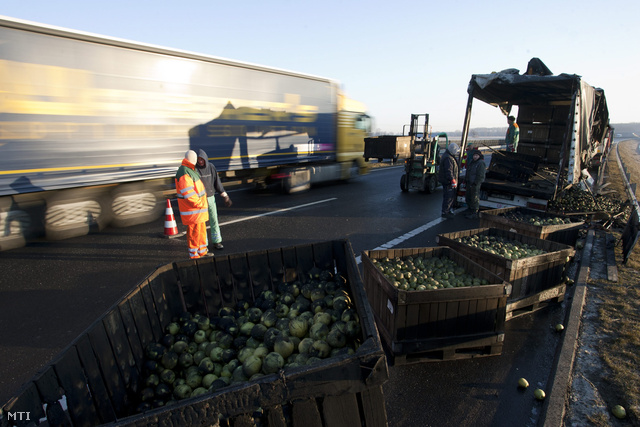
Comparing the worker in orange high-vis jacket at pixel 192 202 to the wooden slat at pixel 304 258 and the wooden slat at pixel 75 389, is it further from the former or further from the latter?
the wooden slat at pixel 75 389

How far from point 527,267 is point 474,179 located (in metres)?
5.55

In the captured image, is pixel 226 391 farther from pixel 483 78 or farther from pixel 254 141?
pixel 254 141

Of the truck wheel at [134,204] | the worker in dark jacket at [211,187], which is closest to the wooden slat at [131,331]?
the worker in dark jacket at [211,187]

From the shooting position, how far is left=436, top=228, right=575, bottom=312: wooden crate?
468cm

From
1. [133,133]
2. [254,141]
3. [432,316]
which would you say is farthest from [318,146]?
[432,316]

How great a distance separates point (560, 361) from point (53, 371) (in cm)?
453

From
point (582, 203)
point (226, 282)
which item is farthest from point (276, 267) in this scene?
point (582, 203)

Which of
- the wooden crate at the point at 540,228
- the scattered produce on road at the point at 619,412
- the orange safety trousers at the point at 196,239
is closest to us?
the scattered produce on road at the point at 619,412

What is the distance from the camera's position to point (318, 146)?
15.2m

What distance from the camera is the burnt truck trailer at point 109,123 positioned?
7184 millimetres

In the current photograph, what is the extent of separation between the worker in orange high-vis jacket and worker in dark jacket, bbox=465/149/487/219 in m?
7.22

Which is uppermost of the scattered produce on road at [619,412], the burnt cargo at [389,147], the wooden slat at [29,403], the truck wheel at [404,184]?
the burnt cargo at [389,147]

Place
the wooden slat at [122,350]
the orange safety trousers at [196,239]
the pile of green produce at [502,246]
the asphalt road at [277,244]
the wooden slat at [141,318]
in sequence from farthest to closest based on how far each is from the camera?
the orange safety trousers at [196,239] < the pile of green produce at [502,246] < the asphalt road at [277,244] < the wooden slat at [141,318] < the wooden slat at [122,350]

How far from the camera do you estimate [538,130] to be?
482 inches
